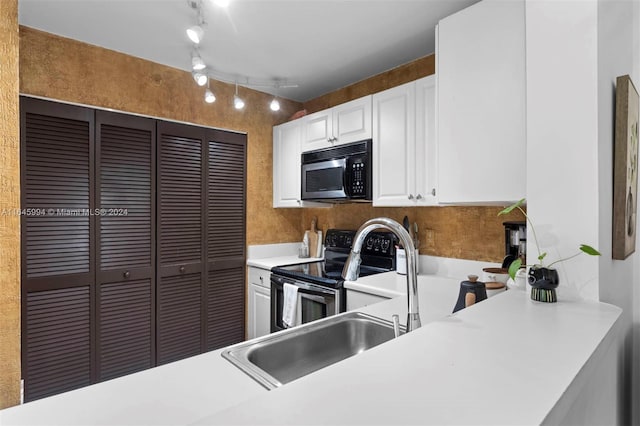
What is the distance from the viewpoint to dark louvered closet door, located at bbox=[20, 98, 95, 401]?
2068 mm

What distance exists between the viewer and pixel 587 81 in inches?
41.4

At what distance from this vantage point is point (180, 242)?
8.79 feet

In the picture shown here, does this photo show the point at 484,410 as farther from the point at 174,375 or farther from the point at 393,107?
the point at 393,107

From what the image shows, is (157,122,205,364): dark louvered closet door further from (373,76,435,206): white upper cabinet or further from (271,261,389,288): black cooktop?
(373,76,435,206): white upper cabinet

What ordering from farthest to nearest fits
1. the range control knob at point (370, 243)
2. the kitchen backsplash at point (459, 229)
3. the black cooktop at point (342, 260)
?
the range control knob at point (370, 243), the black cooktop at point (342, 260), the kitchen backsplash at point (459, 229)

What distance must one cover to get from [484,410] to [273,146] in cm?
305

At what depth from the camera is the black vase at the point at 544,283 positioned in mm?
1029

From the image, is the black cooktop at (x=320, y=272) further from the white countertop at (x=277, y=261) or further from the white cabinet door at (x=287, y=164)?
the white cabinet door at (x=287, y=164)

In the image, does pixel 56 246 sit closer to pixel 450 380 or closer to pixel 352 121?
pixel 352 121

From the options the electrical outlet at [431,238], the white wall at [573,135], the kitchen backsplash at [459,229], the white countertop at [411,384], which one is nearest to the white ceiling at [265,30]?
the white wall at [573,135]

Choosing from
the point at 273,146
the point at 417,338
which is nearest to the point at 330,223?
the point at 273,146

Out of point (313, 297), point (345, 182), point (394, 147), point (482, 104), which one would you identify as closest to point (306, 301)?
point (313, 297)

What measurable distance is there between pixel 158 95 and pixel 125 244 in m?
1.16

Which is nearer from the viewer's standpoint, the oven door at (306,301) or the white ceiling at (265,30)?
the white ceiling at (265,30)
